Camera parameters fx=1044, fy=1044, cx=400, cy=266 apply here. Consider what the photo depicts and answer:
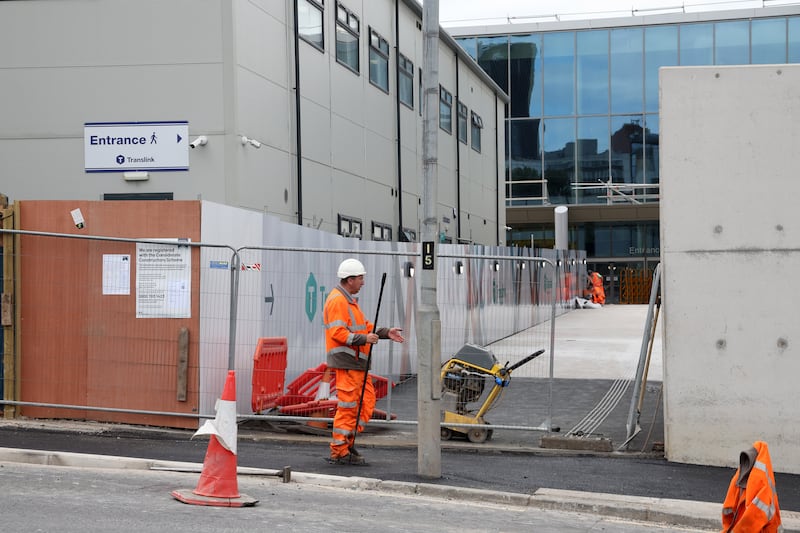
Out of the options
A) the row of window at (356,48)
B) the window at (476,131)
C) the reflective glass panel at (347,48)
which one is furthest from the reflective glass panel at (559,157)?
the reflective glass panel at (347,48)

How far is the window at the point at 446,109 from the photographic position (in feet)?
Result: 102

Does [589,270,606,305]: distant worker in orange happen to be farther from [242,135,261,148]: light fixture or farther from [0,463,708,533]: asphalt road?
[0,463,708,533]: asphalt road

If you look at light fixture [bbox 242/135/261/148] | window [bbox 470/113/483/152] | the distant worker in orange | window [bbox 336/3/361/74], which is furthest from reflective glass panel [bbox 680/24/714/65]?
light fixture [bbox 242/135/261/148]

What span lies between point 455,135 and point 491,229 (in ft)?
23.7

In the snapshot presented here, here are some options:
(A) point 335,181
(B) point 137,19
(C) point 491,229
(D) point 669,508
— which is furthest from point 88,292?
(C) point 491,229

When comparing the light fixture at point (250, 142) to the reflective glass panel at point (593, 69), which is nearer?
the light fixture at point (250, 142)

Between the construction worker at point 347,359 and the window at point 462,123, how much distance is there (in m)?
24.2

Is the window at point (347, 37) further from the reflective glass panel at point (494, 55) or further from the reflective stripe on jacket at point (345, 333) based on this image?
the reflective glass panel at point (494, 55)

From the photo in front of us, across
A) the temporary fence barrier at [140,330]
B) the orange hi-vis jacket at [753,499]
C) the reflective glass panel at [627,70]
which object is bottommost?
the orange hi-vis jacket at [753,499]

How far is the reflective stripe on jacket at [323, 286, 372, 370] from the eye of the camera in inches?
381

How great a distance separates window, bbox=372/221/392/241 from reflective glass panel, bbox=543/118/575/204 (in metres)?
25.4

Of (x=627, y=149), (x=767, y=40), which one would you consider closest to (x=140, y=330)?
(x=627, y=149)

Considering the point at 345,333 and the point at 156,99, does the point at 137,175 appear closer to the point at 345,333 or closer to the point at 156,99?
the point at 156,99

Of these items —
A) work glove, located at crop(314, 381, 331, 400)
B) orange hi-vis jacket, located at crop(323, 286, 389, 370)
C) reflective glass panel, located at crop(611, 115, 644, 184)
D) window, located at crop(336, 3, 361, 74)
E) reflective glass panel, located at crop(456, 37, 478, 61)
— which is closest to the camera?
orange hi-vis jacket, located at crop(323, 286, 389, 370)
